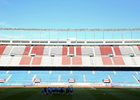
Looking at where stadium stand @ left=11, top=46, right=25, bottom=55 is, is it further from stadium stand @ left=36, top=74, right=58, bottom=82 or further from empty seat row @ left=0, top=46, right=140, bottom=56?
stadium stand @ left=36, top=74, right=58, bottom=82

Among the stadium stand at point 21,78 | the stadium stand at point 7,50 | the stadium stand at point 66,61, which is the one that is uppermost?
the stadium stand at point 7,50

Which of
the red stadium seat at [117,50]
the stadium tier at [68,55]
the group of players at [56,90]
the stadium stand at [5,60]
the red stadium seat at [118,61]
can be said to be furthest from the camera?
the red stadium seat at [117,50]

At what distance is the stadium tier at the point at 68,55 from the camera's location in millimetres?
53469

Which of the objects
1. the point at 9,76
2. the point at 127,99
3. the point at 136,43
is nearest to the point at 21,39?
the point at 9,76

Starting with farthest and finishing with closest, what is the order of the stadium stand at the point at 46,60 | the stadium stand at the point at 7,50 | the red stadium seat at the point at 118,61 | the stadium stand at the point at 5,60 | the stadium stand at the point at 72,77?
1. the stadium stand at the point at 7,50
2. the stadium stand at the point at 46,60
3. the stadium stand at the point at 5,60
4. the red stadium seat at the point at 118,61
5. the stadium stand at the point at 72,77

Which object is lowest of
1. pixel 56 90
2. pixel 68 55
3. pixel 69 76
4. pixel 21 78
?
pixel 21 78

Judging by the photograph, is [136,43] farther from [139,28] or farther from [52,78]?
[52,78]

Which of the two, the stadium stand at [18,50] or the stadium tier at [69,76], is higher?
the stadium stand at [18,50]

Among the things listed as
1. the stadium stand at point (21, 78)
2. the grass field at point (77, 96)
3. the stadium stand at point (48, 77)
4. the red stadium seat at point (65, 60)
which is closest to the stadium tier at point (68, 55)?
the red stadium seat at point (65, 60)

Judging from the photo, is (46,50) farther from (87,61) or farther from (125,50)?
(125,50)

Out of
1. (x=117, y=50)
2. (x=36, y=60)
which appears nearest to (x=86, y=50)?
(x=117, y=50)

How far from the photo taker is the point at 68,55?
58.2 metres

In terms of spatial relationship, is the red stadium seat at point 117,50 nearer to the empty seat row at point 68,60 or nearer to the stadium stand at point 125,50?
the stadium stand at point 125,50

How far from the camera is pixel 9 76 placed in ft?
158
